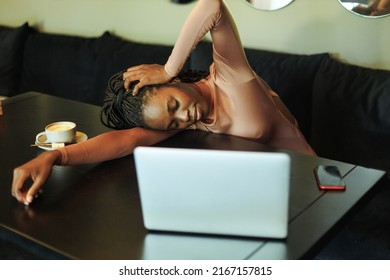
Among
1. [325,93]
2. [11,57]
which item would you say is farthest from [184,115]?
[11,57]

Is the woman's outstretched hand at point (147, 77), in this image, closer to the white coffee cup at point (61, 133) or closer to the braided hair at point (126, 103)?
the braided hair at point (126, 103)

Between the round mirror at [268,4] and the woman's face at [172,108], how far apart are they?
1034 millimetres

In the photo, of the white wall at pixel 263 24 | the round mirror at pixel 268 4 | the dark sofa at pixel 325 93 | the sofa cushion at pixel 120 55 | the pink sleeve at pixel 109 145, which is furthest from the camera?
the sofa cushion at pixel 120 55

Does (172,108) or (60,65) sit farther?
(60,65)

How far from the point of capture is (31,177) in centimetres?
133

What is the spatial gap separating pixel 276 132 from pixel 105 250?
0.91 meters

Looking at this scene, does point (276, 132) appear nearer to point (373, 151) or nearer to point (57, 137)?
point (373, 151)

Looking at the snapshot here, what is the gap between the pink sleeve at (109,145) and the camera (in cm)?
144

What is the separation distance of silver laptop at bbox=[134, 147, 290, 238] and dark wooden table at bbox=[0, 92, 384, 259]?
0.11 feet

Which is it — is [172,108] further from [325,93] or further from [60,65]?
[60,65]

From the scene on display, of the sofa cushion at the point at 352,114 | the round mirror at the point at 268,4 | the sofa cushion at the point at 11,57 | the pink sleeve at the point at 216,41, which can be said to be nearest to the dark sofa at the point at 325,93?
the sofa cushion at the point at 352,114

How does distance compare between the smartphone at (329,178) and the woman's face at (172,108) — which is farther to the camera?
the woman's face at (172,108)

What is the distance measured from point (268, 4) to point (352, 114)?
741mm

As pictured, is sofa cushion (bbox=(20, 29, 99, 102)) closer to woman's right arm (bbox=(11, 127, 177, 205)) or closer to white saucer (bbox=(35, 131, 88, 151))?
white saucer (bbox=(35, 131, 88, 151))
